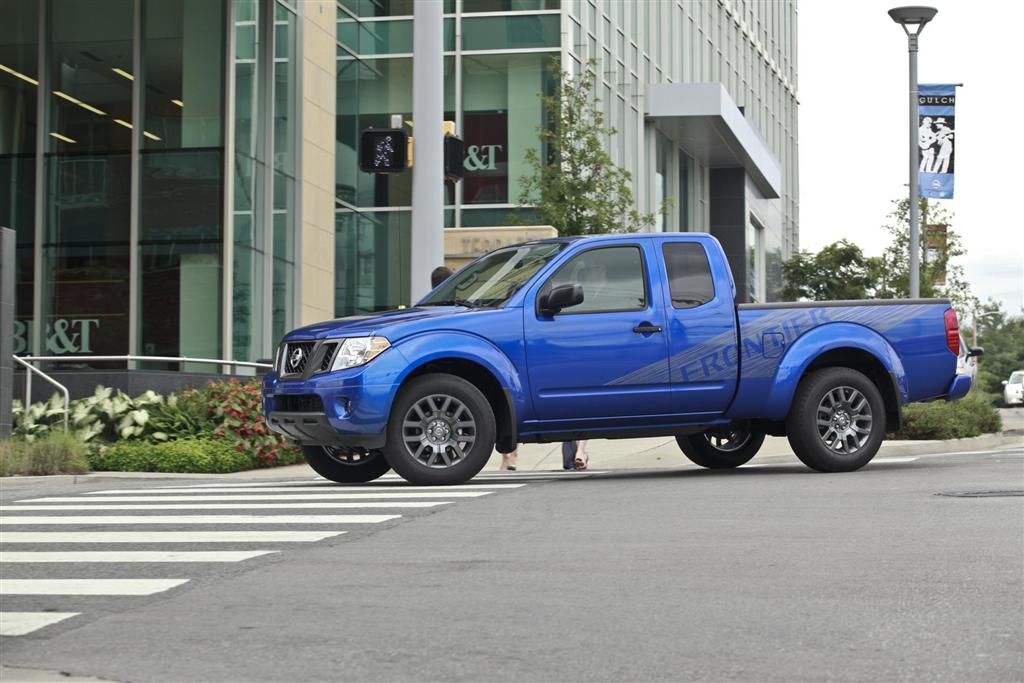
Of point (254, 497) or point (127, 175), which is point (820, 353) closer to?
point (254, 497)

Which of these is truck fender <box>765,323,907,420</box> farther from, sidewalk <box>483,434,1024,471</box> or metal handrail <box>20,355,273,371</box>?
metal handrail <box>20,355,273,371</box>

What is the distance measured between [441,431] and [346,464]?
5.25 ft

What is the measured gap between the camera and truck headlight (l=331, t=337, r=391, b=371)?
12.2 metres

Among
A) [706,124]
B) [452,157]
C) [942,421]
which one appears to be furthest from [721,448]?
[706,124]

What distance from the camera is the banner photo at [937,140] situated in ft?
88.5

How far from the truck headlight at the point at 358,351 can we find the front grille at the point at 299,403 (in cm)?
29

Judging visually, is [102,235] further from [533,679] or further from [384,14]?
[533,679]

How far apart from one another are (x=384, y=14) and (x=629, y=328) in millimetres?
21242

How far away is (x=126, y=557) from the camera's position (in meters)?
8.46

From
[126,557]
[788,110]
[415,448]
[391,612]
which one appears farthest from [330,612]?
[788,110]

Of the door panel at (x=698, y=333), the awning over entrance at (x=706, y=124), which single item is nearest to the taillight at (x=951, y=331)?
Result: the door panel at (x=698, y=333)

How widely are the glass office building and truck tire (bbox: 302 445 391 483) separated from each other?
29.1 ft

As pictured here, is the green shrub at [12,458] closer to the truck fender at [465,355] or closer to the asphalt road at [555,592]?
the asphalt road at [555,592]

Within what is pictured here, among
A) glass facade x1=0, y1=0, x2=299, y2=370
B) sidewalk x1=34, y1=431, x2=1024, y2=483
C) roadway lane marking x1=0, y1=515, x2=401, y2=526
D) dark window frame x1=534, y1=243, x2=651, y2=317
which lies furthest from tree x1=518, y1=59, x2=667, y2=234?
roadway lane marking x1=0, y1=515, x2=401, y2=526
